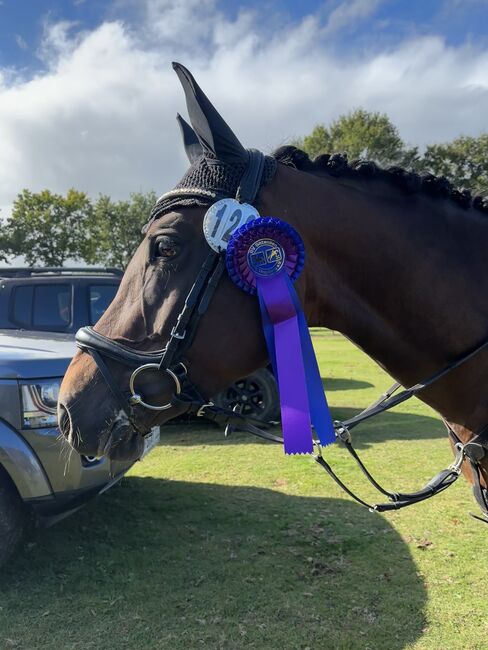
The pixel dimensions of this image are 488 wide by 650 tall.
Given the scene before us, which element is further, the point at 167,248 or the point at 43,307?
the point at 43,307

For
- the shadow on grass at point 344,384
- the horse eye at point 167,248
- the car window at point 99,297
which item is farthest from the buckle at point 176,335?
the shadow on grass at point 344,384

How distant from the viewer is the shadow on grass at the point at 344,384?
402 inches

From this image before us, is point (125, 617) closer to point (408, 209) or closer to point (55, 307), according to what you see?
point (408, 209)

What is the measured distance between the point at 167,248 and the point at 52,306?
17.4ft

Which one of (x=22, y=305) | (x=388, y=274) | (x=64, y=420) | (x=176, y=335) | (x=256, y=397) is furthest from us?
(x=256, y=397)

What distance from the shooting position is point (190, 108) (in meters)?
1.69

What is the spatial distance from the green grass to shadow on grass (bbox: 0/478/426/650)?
0.4 inches

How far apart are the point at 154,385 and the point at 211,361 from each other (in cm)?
21

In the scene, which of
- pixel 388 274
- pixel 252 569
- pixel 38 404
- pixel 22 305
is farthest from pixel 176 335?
pixel 22 305

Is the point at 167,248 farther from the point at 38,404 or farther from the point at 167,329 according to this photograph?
the point at 38,404

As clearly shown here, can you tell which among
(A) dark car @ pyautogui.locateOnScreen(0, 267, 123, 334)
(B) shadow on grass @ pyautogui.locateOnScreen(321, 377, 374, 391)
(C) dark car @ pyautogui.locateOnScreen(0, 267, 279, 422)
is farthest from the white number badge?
(B) shadow on grass @ pyautogui.locateOnScreen(321, 377, 374, 391)

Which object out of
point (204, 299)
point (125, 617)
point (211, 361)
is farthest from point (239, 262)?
point (125, 617)

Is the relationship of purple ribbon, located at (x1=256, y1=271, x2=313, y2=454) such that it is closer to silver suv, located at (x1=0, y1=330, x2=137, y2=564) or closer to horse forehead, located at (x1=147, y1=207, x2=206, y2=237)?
horse forehead, located at (x1=147, y1=207, x2=206, y2=237)

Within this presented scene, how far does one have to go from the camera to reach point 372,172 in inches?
76.5
